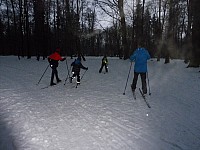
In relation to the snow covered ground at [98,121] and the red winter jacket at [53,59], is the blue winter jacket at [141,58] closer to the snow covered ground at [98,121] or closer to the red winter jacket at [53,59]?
the snow covered ground at [98,121]

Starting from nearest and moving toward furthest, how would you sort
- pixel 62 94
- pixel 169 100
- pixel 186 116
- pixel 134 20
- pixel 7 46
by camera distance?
pixel 186 116 → pixel 169 100 → pixel 62 94 → pixel 134 20 → pixel 7 46

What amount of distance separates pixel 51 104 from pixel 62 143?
3446 millimetres

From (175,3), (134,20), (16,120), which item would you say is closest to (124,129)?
(16,120)

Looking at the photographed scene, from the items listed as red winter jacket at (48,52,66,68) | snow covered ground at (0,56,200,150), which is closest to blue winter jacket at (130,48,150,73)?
snow covered ground at (0,56,200,150)

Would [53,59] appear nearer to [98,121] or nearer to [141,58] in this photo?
[141,58]

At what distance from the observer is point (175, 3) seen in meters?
23.6

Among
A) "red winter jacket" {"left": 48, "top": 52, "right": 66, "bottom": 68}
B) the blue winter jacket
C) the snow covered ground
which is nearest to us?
the snow covered ground

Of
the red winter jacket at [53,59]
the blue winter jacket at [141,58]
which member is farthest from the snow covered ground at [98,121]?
the red winter jacket at [53,59]

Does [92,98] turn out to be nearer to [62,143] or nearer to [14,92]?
[14,92]

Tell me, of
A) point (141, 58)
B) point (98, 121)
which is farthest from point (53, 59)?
point (98, 121)

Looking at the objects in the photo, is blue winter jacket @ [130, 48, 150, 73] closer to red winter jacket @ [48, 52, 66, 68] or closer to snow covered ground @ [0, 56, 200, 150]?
snow covered ground @ [0, 56, 200, 150]

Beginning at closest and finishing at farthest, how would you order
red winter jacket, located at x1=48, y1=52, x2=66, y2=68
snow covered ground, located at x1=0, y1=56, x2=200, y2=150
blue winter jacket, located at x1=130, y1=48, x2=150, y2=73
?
snow covered ground, located at x1=0, y1=56, x2=200, y2=150, blue winter jacket, located at x1=130, y1=48, x2=150, y2=73, red winter jacket, located at x1=48, y1=52, x2=66, y2=68

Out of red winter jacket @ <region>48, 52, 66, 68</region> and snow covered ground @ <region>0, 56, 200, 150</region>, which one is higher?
red winter jacket @ <region>48, 52, 66, 68</region>

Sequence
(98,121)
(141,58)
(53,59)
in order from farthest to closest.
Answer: (53,59), (141,58), (98,121)
